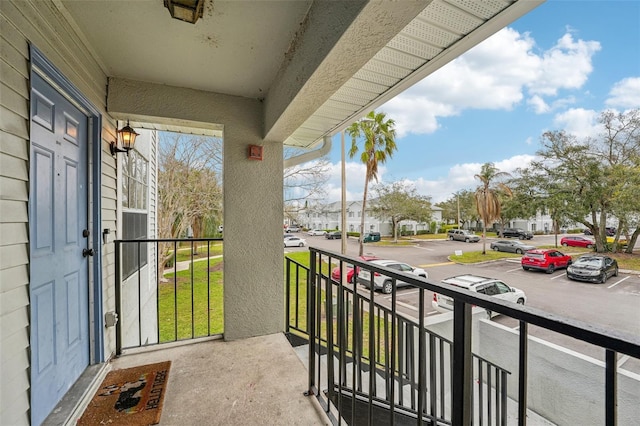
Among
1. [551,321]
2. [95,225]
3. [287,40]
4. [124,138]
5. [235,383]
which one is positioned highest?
[287,40]

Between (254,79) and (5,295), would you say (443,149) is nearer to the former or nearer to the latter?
(254,79)

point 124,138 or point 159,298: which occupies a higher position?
point 124,138

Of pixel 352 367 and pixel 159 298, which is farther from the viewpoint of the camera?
pixel 159 298

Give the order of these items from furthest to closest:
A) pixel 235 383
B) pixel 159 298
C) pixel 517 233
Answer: pixel 517 233 < pixel 159 298 < pixel 235 383

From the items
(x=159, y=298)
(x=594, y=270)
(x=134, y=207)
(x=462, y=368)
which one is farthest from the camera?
(x=594, y=270)

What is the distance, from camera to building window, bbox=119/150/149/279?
284 centimetres

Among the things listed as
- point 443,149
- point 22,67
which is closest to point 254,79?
point 22,67

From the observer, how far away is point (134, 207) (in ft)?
10.9

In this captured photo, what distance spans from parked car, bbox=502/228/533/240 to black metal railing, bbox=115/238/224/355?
851 inches

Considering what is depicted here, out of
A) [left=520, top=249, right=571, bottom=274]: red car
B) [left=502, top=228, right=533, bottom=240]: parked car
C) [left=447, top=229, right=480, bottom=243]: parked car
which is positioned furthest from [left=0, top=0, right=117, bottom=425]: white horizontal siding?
[left=502, top=228, right=533, bottom=240]: parked car

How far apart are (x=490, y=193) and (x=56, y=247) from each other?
1587cm

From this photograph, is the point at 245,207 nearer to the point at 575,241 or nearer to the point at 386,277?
the point at 386,277

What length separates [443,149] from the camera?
24453mm

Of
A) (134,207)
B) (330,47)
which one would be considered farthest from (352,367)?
(134,207)
